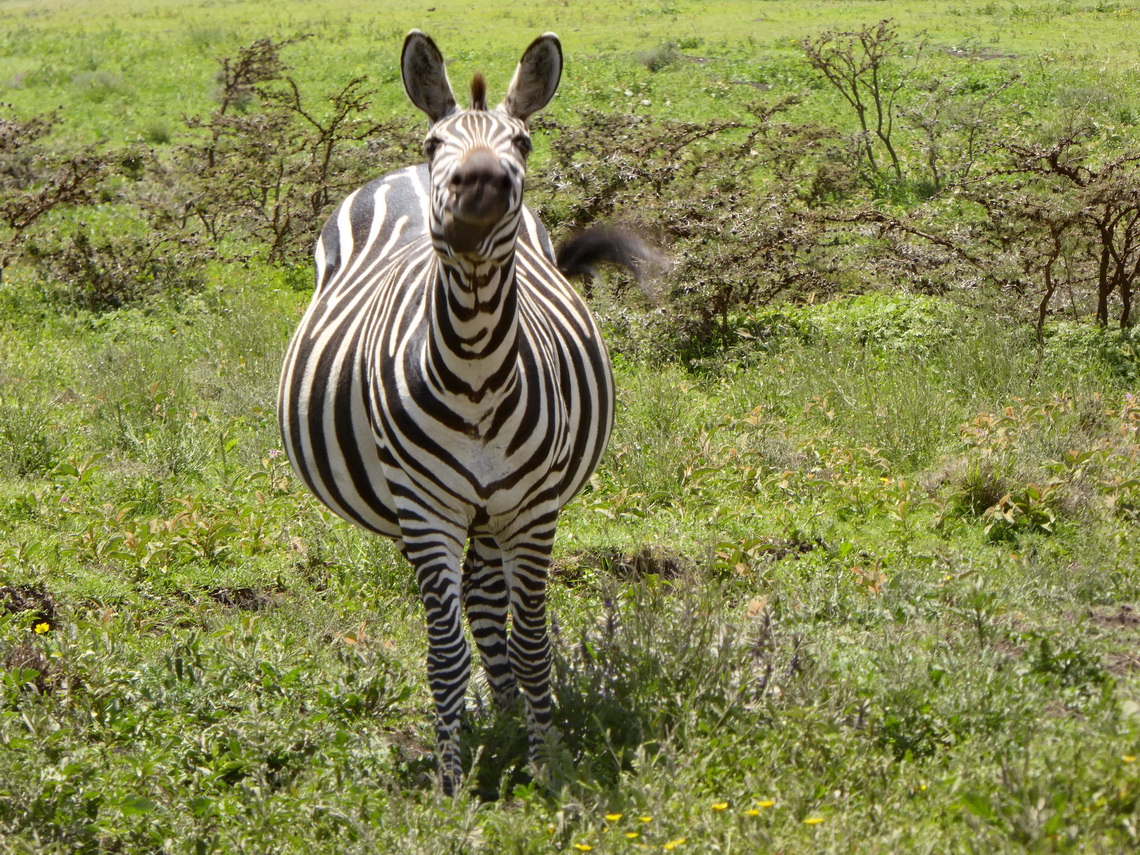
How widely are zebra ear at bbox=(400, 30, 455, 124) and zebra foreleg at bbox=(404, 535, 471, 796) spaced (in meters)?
1.35

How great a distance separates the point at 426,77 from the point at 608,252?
6.09 feet

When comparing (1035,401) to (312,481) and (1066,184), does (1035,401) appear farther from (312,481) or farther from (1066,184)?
(312,481)

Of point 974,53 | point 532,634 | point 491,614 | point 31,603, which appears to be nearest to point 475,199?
point 532,634

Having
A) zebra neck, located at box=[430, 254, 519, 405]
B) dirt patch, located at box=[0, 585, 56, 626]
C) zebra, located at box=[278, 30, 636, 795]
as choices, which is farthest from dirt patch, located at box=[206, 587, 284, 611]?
zebra neck, located at box=[430, 254, 519, 405]

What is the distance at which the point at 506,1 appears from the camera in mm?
36938

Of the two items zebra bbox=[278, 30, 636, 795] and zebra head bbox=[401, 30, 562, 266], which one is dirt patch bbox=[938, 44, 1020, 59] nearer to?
zebra bbox=[278, 30, 636, 795]

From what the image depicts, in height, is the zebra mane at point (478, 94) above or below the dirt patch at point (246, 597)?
above

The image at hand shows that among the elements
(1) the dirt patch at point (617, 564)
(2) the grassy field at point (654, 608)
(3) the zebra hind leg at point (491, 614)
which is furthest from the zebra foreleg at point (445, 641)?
(1) the dirt patch at point (617, 564)

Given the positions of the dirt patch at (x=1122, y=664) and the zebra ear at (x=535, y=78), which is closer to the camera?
the zebra ear at (x=535, y=78)

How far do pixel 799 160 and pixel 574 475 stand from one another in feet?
39.9

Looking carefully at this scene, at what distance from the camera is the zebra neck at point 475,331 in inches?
126

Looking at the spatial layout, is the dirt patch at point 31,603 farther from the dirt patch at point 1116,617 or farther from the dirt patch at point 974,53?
the dirt patch at point 974,53

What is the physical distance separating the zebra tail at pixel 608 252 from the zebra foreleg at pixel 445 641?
1854 mm

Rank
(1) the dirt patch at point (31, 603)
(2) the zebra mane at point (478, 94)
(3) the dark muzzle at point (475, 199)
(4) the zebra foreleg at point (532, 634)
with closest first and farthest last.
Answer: (3) the dark muzzle at point (475, 199)
(2) the zebra mane at point (478, 94)
(4) the zebra foreleg at point (532, 634)
(1) the dirt patch at point (31, 603)
